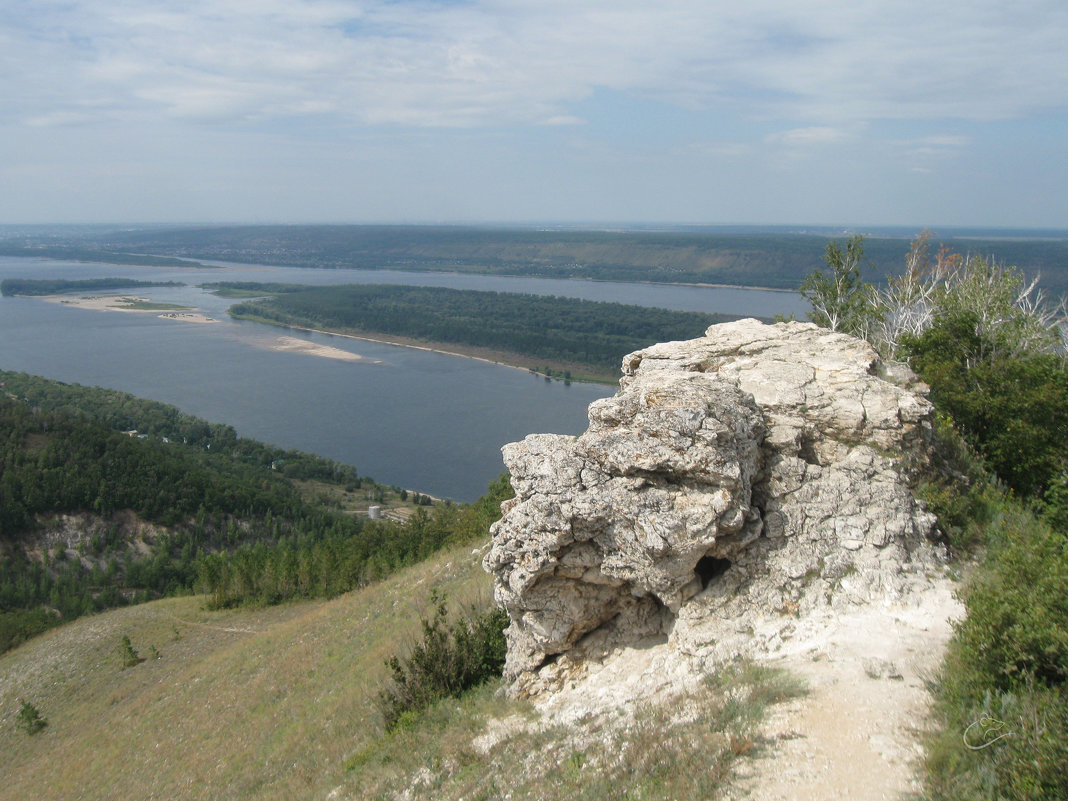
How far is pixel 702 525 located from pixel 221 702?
35.1 feet

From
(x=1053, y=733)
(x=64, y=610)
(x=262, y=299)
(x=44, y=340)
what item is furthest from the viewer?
(x=262, y=299)

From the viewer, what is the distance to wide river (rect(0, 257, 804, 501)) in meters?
62.5

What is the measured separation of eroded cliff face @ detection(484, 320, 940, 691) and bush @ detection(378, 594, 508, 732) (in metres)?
0.67

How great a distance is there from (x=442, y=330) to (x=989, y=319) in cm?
9765

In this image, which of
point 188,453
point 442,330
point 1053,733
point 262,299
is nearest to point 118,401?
point 188,453

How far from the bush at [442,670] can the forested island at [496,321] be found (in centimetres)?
7368

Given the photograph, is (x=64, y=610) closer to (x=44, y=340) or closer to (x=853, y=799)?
(x=853, y=799)

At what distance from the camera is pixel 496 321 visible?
11525cm

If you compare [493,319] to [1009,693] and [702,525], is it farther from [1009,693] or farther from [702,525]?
[1009,693]

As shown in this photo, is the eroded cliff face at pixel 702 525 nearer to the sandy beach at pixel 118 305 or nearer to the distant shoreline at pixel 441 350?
the distant shoreline at pixel 441 350

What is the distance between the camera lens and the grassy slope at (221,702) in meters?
9.80

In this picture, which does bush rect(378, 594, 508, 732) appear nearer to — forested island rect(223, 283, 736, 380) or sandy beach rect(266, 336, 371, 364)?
forested island rect(223, 283, 736, 380)

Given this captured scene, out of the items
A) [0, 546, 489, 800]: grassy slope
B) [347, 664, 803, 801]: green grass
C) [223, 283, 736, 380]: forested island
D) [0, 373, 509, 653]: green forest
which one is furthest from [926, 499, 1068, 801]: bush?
[223, 283, 736, 380]: forested island

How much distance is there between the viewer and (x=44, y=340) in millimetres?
109125
